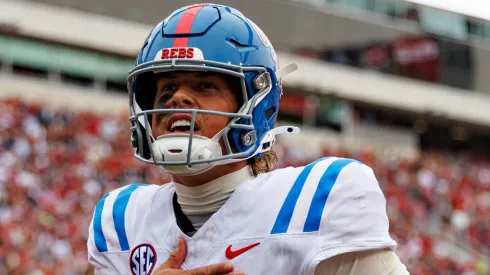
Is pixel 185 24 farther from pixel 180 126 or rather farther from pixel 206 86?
pixel 180 126

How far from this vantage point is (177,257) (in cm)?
205

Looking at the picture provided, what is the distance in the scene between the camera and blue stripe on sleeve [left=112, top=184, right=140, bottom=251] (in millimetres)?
2234

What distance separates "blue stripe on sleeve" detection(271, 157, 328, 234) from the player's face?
22cm

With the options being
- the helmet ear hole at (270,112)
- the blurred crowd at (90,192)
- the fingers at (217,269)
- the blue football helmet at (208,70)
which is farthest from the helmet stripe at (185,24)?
the blurred crowd at (90,192)

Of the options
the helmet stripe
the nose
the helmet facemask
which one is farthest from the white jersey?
the helmet stripe

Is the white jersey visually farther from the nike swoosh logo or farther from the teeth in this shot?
the teeth

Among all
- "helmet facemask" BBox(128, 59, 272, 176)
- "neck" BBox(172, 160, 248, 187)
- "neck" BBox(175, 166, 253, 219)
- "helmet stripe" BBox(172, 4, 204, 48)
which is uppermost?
"helmet stripe" BBox(172, 4, 204, 48)

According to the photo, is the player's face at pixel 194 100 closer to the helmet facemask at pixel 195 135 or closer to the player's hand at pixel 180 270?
the helmet facemask at pixel 195 135

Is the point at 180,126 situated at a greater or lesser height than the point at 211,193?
greater

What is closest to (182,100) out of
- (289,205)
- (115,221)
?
(289,205)

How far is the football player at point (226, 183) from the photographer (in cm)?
192

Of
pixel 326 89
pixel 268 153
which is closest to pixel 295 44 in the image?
pixel 326 89

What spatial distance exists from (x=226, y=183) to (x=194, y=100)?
0.23 metres

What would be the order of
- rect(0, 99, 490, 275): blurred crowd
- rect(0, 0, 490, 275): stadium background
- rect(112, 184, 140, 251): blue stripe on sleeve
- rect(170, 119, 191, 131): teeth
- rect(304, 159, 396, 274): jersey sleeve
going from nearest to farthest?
1. rect(304, 159, 396, 274): jersey sleeve
2. rect(170, 119, 191, 131): teeth
3. rect(112, 184, 140, 251): blue stripe on sleeve
4. rect(0, 99, 490, 275): blurred crowd
5. rect(0, 0, 490, 275): stadium background
